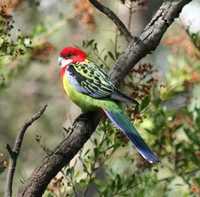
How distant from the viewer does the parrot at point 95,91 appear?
2.93 meters

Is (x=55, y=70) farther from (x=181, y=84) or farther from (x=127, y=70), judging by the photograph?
(x=127, y=70)

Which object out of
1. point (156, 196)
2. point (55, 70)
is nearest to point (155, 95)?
point (156, 196)

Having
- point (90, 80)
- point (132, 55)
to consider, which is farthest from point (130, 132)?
point (90, 80)

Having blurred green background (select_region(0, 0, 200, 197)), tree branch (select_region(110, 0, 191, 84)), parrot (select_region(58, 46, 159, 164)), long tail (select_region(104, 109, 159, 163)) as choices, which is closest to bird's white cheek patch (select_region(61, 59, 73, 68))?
parrot (select_region(58, 46, 159, 164))

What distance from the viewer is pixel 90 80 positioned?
10.9 feet

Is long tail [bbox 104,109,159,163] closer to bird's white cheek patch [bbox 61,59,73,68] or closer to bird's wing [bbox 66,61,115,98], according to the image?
bird's wing [bbox 66,61,115,98]

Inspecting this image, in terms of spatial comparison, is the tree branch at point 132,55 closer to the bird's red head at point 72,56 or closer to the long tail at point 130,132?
the long tail at point 130,132

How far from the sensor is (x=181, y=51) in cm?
423

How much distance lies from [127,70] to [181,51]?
1426 mm

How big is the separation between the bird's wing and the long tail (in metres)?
0.11

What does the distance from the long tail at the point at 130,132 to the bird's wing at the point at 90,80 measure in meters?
0.11

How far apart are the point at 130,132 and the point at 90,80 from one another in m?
0.47

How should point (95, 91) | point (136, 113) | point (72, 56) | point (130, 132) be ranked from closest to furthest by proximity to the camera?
point (130, 132)
point (136, 113)
point (95, 91)
point (72, 56)

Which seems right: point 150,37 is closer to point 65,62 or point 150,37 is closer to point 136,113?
point 136,113
